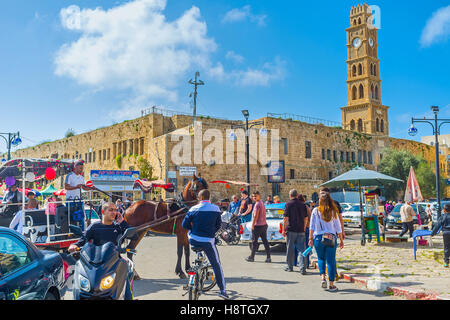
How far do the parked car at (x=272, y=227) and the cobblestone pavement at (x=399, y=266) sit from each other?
6.30 ft

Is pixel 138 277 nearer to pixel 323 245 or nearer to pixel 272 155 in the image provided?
pixel 323 245

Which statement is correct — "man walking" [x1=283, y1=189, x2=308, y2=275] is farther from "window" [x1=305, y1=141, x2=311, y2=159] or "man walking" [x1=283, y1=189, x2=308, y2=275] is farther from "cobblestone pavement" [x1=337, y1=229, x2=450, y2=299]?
"window" [x1=305, y1=141, x2=311, y2=159]

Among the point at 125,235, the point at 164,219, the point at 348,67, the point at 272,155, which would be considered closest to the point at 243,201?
the point at 164,219

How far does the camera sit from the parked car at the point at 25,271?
4.04 m

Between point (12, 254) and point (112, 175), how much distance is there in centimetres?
2528

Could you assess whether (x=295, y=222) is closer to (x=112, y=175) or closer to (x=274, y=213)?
(x=274, y=213)

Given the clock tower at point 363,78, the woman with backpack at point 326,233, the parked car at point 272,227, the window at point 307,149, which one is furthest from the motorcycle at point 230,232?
the clock tower at point 363,78

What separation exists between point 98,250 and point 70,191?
4.90 meters

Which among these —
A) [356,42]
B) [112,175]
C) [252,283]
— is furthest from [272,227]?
[356,42]

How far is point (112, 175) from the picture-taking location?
95.0 ft

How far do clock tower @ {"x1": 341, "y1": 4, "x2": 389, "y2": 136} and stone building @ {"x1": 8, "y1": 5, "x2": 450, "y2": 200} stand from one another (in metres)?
0.91

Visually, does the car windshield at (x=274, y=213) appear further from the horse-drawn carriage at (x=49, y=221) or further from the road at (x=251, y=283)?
the horse-drawn carriage at (x=49, y=221)

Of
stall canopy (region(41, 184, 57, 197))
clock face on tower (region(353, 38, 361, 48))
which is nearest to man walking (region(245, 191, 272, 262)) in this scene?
stall canopy (region(41, 184, 57, 197))

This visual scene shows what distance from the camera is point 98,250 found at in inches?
180
